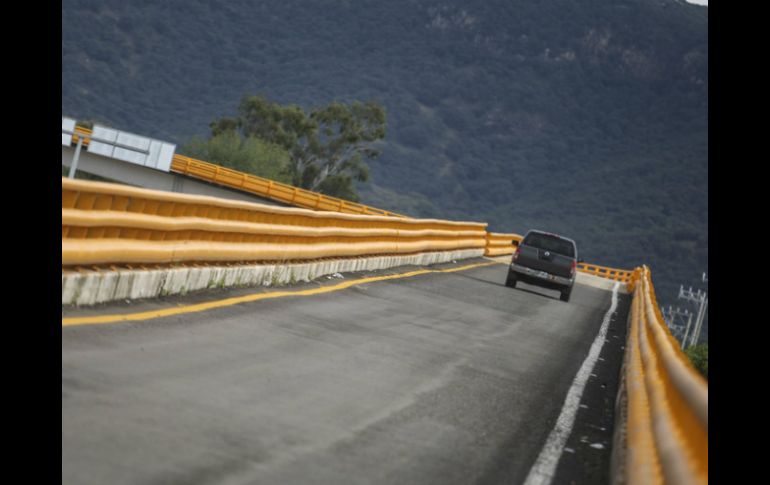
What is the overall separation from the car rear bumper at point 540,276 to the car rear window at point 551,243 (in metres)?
0.71

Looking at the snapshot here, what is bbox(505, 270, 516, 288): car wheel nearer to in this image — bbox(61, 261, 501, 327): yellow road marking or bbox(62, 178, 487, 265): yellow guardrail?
bbox(62, 178, 487, 265): yellow guardrail

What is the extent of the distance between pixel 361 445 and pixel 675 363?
2023mm

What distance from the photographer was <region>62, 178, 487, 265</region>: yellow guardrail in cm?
988

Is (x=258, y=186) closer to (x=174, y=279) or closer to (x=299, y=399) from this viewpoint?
(x=174, y=279)

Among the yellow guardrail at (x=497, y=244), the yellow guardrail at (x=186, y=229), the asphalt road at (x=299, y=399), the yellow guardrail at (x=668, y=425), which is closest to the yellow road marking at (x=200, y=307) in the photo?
→ the asphalt road at (x=299, y=399)

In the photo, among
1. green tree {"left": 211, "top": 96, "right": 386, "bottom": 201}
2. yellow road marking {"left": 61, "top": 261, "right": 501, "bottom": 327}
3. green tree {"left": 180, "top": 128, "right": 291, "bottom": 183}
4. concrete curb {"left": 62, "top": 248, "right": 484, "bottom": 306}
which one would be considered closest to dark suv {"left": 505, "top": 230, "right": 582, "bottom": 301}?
yellow road marking {"left": 61, "top": 261, "right": 501, "bottom": 327}

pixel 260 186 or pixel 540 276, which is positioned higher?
pixel 540 276

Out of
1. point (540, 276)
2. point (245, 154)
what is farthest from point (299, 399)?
point (245, 154)

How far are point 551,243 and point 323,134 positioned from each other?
342 feet

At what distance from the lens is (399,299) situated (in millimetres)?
17312

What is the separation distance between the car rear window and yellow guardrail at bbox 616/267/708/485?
1830 centimetres

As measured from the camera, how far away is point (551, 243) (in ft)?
91.0

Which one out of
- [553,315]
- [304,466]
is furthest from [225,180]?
[304,466]
